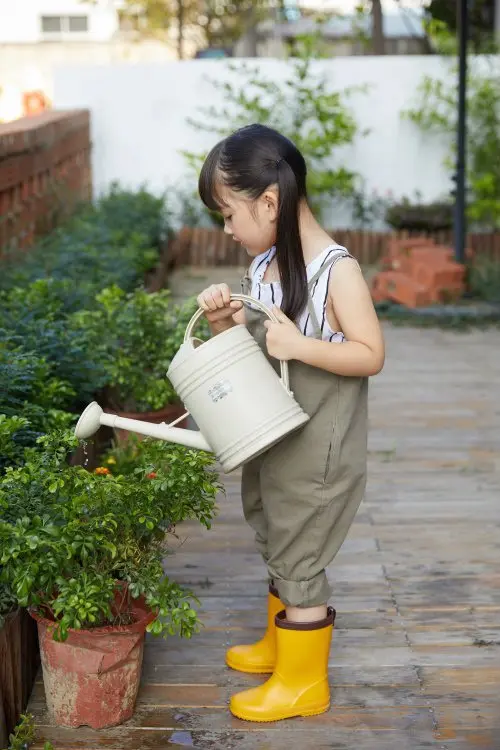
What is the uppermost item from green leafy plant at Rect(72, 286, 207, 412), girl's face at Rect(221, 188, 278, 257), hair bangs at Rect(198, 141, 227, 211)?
hair bangs at Rect(198, 141, 227, 211)

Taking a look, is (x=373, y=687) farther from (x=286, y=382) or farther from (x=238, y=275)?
(x=238, y=275)

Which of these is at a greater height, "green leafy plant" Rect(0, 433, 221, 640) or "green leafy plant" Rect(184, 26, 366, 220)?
"green leafy plant" Rect(184, 26, 366, 220)

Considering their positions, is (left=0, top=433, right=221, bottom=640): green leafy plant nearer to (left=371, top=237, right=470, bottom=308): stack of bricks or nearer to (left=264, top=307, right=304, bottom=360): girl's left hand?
(left=264, top=307, right=304, bottom=360): girl's left hand

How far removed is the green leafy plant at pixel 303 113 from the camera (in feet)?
31.7

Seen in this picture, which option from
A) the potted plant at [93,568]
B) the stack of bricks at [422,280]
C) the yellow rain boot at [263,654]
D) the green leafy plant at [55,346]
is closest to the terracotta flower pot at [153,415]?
the green leafy plant at [55,346]

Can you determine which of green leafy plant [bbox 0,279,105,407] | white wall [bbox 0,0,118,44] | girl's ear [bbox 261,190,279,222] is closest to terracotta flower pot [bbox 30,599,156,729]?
girl's ear [bbox 261,190,279,222]

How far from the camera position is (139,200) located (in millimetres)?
8680

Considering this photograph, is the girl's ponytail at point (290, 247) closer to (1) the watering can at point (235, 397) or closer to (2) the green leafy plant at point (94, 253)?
(1) the watering can at point (235, 397)

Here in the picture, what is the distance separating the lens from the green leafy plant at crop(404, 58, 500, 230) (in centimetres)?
941

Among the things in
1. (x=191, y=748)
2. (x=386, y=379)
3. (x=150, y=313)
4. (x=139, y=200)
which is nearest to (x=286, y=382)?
(x=191, y=748)

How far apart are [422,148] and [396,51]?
15539 millimetres

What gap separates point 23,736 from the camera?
250cm

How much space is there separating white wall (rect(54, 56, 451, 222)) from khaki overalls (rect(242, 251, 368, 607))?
767cm

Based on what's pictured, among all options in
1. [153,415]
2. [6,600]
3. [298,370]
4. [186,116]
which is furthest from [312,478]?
[186,116]
